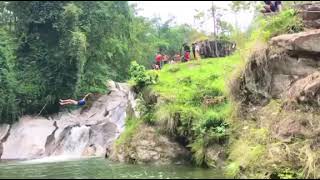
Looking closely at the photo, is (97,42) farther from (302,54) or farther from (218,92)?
(302,54)

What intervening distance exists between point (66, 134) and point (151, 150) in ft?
46.9

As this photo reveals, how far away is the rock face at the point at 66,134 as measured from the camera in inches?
1246

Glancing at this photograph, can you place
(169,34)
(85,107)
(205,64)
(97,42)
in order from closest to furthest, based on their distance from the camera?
(205,64)
(85,107)
(97,42)
(169,34)

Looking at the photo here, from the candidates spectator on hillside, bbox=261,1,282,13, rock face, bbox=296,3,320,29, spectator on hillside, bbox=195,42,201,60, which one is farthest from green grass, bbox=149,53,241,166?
spectator on hillside, bbox=195,42,201,60

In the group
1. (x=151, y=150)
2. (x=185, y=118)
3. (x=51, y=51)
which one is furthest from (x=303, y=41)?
(x=51, y=51)

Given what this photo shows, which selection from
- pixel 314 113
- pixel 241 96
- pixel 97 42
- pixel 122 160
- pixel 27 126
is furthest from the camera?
pixel 97 42

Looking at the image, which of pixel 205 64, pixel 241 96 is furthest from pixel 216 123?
pixel 205 64

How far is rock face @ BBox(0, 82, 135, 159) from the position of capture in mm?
31641

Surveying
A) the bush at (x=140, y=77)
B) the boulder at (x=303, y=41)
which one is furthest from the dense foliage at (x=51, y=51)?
the boulder at (x=303, y=41)

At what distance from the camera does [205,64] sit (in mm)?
26391

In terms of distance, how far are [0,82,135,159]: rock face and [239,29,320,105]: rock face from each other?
533 inches

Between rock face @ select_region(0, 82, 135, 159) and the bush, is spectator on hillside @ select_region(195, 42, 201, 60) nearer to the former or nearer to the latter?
rock face @ select_region(0, 82, 135, 159)

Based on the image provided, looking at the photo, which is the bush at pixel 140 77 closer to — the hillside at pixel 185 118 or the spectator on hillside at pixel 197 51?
the hillside at pixel 185 118

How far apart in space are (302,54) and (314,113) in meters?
2.37
